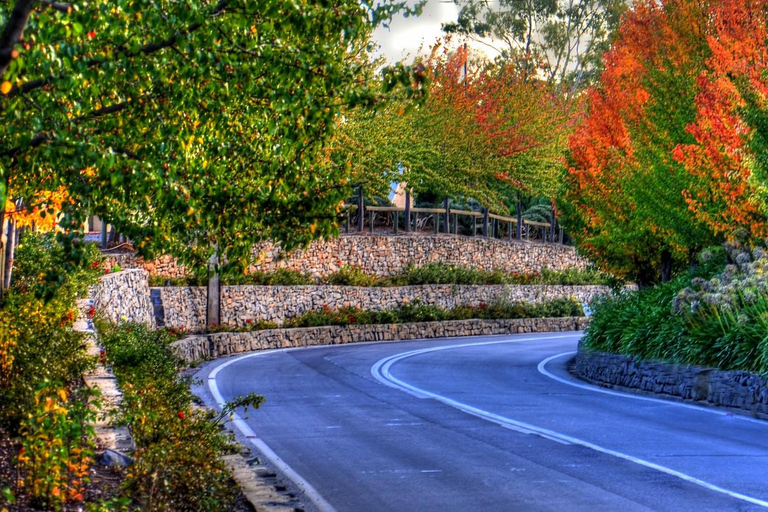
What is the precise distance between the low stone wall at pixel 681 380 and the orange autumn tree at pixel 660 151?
3285 millimetres

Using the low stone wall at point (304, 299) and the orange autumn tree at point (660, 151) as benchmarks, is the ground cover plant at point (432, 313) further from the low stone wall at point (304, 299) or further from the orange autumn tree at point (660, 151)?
the orange autumn tree at point (660, 151)

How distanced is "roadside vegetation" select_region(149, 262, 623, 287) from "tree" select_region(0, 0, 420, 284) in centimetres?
2240

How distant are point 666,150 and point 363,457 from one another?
1376 centimetres

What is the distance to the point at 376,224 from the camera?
44.1 m

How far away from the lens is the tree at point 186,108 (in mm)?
6840

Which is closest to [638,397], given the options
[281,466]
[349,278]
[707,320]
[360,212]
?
[707,320]

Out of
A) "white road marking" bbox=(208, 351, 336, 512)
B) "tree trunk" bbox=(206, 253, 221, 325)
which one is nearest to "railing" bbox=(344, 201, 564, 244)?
"tree trunk" bbox=(206, 253, 221, 325)

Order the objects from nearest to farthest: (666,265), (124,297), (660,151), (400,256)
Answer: (660,151), (124,297), (666,265), (400,256)

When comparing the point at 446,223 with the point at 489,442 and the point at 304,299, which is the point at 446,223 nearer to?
the point at 304,299

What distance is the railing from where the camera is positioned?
4256 cm

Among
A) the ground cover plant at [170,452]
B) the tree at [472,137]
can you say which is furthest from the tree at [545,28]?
the ground cover plant at [170,452]

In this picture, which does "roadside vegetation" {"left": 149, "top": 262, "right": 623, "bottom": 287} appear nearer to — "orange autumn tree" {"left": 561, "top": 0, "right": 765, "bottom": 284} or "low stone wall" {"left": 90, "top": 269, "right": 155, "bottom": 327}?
"low stone wall" {"left": 90, "top": 269, "right": 155, "bottom": 327}

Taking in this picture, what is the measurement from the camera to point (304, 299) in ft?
114

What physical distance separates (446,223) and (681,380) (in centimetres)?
2710
